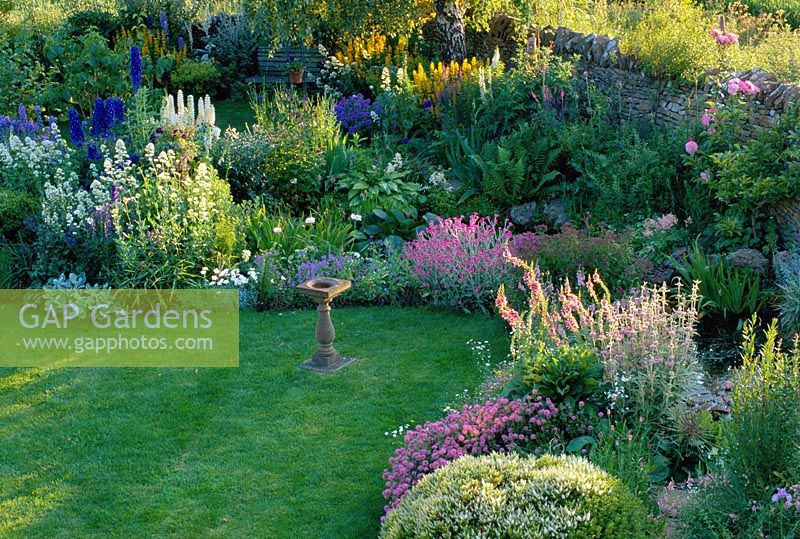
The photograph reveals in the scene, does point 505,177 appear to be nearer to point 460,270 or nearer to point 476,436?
point 460,270

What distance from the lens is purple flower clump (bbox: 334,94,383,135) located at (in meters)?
11.7

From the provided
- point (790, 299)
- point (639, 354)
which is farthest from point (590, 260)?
point (639, 354)

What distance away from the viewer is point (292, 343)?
7070mm

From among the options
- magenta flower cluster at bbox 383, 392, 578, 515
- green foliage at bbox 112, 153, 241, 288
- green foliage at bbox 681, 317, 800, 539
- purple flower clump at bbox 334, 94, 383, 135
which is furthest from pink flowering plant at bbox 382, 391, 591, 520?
purple flower clump at bbox 334, 94, 383, 135

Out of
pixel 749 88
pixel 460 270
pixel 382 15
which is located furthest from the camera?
pixel 382 15

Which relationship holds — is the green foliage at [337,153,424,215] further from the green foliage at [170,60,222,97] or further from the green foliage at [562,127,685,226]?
the green foliage at [170,60,222,97]

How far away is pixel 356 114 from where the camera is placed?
11789 mm

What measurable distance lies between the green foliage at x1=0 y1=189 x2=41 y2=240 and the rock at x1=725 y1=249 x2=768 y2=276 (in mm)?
6067

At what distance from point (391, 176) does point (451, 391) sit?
4042mm

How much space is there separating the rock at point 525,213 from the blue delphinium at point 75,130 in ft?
14.2

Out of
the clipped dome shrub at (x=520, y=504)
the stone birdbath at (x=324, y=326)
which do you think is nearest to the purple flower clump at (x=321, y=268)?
the stone birdbath at (x=324, y=326)

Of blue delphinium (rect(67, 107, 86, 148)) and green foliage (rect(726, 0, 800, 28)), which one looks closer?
blue delphinium (rect(67, 107, 86, 148))

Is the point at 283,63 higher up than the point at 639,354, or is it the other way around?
the point at 283,63

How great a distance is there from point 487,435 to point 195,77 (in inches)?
443
